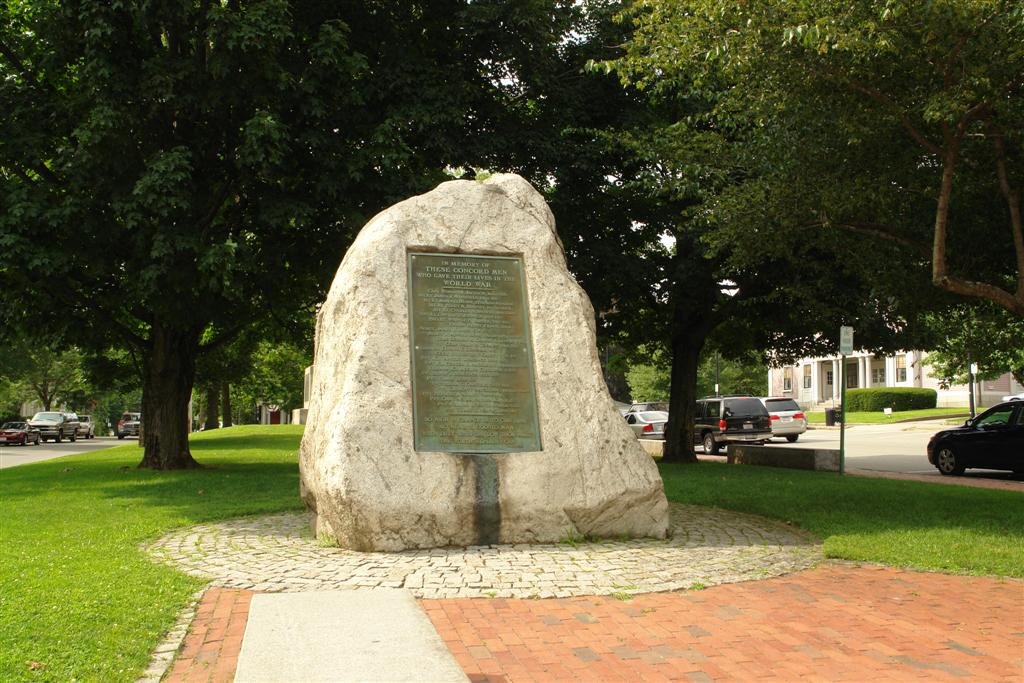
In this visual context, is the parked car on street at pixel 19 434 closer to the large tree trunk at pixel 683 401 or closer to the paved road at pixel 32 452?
the paved road at pixel 32 452

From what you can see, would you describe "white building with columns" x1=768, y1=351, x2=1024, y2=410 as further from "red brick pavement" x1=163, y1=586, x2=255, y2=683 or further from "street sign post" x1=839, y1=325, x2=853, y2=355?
"red brick pavement" x1=163, y1=586, x2=255, y2=683

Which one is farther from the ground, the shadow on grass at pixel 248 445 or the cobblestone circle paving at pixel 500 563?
the cobblestone circle paving at pixel 500 563

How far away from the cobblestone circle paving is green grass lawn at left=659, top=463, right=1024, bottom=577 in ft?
1.98

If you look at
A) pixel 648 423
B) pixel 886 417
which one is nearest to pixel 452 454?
pixel 648 423

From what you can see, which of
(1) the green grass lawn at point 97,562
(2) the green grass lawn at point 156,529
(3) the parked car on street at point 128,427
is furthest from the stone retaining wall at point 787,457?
(3) the parked car on street at point 128,427

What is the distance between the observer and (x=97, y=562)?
7809 mm

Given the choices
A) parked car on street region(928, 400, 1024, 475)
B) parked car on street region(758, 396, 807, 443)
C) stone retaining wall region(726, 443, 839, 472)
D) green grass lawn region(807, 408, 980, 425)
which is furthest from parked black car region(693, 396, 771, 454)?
green grass lawn region(807, 408, 980, 425)

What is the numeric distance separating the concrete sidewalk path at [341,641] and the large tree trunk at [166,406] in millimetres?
14107

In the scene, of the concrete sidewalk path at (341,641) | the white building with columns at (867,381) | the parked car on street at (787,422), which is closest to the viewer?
the concrete sidewalk path at (341,641)

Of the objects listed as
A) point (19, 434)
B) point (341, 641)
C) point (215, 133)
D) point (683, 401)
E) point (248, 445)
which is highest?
point (215, 133)

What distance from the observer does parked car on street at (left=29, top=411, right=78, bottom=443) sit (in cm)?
5019

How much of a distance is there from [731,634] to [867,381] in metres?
81.1

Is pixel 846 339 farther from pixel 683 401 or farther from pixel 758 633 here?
pixel 758 633

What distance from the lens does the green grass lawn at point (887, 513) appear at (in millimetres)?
8297
